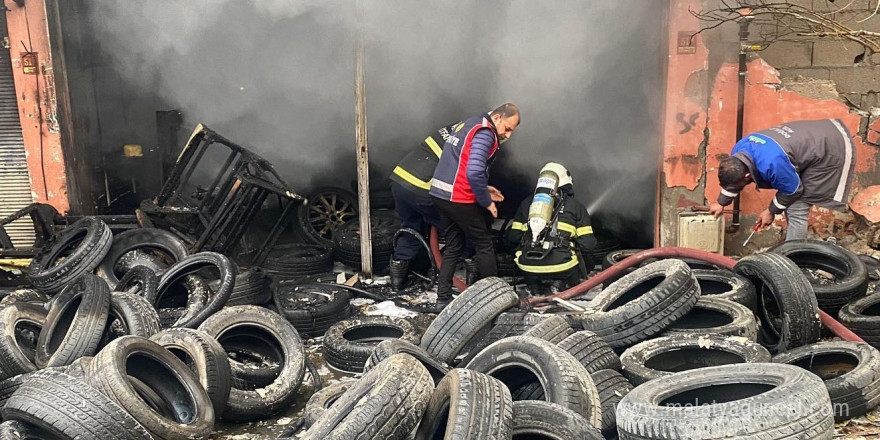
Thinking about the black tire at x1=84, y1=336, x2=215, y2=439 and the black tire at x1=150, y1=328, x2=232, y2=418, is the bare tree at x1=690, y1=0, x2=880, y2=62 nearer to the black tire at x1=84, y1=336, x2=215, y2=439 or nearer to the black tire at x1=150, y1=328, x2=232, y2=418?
the black tire at x1=150, y1=328, x2=232, y2=418

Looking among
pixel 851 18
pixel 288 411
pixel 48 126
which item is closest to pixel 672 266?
pixel 288 411

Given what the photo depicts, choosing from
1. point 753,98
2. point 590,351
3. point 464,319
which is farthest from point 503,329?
point 753,98

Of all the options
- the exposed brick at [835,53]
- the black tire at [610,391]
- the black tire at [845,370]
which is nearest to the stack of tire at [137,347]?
the black tire at [610,391]

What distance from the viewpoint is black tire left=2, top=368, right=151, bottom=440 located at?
12.0 ft

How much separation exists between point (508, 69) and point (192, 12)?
4202 millimetres

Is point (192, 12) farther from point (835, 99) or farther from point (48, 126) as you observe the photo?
point (835, 99)

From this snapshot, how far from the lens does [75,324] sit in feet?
16.2

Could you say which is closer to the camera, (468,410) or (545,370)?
(468,410)

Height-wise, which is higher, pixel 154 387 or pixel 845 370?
pixel 154 387

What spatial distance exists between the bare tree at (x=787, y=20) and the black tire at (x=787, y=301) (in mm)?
2993

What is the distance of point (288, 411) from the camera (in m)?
4.95

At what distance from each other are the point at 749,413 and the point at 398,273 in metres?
4.81

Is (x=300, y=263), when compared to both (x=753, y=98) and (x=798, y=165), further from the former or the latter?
(x=753, y=98)

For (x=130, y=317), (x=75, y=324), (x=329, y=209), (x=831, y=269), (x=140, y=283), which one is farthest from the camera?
(x=329, y=209)
